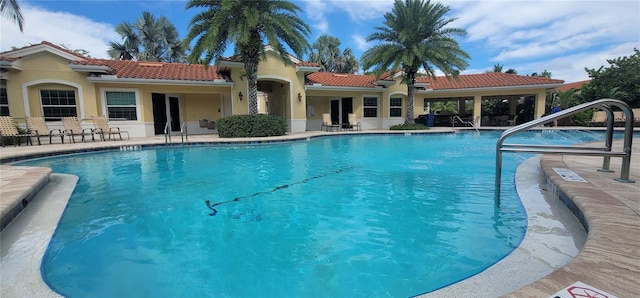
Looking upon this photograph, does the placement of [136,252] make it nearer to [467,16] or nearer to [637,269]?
[637,269]

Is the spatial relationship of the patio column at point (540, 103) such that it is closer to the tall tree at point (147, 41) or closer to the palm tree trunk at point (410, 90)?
the palm tree trunk at point (410, 90)

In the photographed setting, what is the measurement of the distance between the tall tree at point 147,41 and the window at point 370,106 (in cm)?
1822

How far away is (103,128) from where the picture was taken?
12781 millimetres

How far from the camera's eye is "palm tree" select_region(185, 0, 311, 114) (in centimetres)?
1234

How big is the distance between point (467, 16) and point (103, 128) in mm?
20182

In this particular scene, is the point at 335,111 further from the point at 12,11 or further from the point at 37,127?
the point at 12,11

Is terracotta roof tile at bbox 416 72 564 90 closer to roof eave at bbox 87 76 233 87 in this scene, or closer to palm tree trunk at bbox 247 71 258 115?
palm tree trunk at bbox 247 71 258 115

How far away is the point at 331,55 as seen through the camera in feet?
120

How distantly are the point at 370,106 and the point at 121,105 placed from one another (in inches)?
599

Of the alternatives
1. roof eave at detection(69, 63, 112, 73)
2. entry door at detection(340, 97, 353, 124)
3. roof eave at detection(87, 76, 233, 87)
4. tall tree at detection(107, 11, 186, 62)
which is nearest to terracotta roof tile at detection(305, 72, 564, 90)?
entry door at detection(340, 97, 353, 124)

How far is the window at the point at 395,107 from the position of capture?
21391 millimetres

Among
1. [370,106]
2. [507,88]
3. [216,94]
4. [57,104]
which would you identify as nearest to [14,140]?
[57,104]

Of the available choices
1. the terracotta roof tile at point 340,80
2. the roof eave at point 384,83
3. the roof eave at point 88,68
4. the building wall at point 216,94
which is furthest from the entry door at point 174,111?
the roof eave at point 384,83

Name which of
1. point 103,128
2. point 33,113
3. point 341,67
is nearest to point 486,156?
point 103,128
